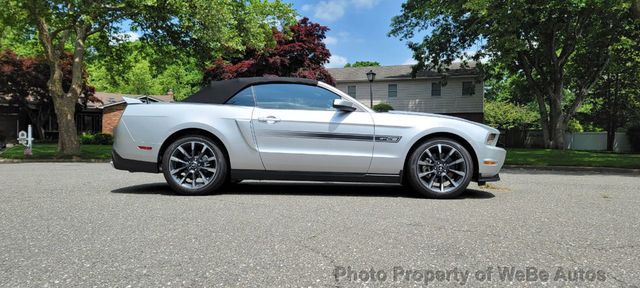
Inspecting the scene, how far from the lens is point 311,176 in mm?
5738

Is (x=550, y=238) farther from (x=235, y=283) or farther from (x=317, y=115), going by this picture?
(x=317, y=115)

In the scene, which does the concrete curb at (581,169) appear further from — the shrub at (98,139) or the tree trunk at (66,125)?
the shrub at (98,139)

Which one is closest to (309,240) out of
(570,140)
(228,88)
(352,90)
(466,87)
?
(228,88)

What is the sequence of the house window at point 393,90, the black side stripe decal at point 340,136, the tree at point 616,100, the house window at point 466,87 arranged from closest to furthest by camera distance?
1. the black side stripe decal at point 340,136
2. the tree at point 616,100
3. the house window at point 466,87
4. the house window at point 393,90

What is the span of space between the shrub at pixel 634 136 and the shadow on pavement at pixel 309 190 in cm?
3160

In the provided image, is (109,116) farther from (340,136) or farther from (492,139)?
(492,139)

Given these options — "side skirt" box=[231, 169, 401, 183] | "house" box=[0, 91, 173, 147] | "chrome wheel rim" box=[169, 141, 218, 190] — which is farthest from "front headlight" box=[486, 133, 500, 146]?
Answer: "house" box=[0, 91, 173, 147]

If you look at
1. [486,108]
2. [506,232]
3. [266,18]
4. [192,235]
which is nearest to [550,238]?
[506,232]

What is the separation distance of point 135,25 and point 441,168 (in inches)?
585

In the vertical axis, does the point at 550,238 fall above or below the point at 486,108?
below

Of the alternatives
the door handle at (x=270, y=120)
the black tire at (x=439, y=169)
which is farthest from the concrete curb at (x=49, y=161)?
the black tire at (x=439, y=169)

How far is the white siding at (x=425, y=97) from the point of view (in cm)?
3594

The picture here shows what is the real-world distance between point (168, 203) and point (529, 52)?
2513 cm

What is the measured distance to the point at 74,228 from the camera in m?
3.84
